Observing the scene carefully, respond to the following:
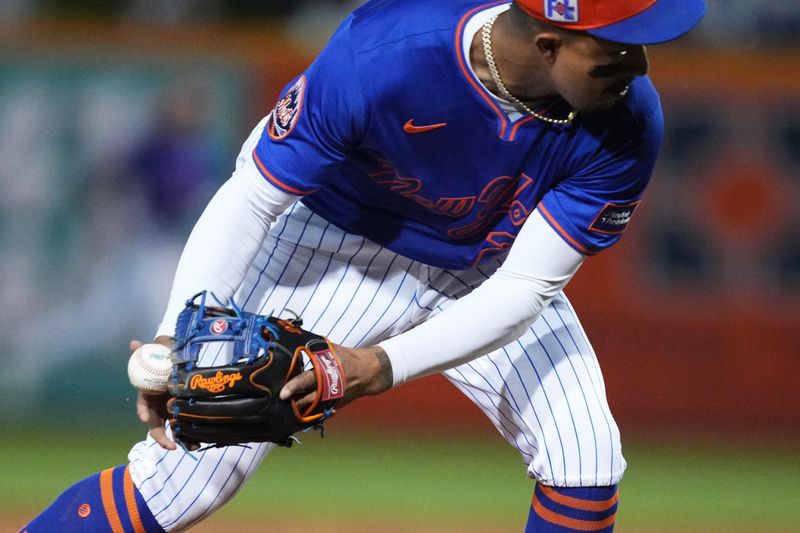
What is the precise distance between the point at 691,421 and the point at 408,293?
3.86 m

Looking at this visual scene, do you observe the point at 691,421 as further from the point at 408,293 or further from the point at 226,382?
the point at 226,382

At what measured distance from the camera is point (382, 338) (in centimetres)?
338

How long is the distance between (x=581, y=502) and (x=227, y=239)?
1.11 m

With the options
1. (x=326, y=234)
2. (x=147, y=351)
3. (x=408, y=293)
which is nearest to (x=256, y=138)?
(x=326, y=234)

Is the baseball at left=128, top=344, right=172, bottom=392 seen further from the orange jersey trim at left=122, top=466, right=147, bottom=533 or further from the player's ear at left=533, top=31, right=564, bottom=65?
the player's ear at left=533, top=31, right=564, bottom=65

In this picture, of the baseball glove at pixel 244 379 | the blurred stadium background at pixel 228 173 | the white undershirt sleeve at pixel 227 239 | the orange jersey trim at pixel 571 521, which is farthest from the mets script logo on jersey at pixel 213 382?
the blurred stadium background at pixel 228 173

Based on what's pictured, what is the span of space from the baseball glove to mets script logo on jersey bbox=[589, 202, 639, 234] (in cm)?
75

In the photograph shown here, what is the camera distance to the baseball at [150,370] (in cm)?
266

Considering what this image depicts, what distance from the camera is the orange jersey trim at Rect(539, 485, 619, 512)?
3090 millimetres

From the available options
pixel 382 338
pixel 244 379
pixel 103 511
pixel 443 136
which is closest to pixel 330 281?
pixel 382 338

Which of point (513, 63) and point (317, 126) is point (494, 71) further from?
point (317, 126)

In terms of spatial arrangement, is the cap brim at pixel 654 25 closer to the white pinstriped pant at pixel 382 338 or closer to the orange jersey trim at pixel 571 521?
the white pinstriped pant at pixel 382 338

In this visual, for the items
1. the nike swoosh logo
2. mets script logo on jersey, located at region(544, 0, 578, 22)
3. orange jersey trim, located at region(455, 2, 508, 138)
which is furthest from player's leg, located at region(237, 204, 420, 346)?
mets script logo on jersey, located at region(544, 0, 578, 22)

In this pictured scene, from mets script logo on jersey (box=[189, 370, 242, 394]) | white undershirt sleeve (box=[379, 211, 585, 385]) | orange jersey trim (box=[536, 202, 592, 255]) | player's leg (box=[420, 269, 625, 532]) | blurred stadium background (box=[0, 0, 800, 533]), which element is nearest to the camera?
mets script logo on jersey (box=[189, 370, 242, 394])
